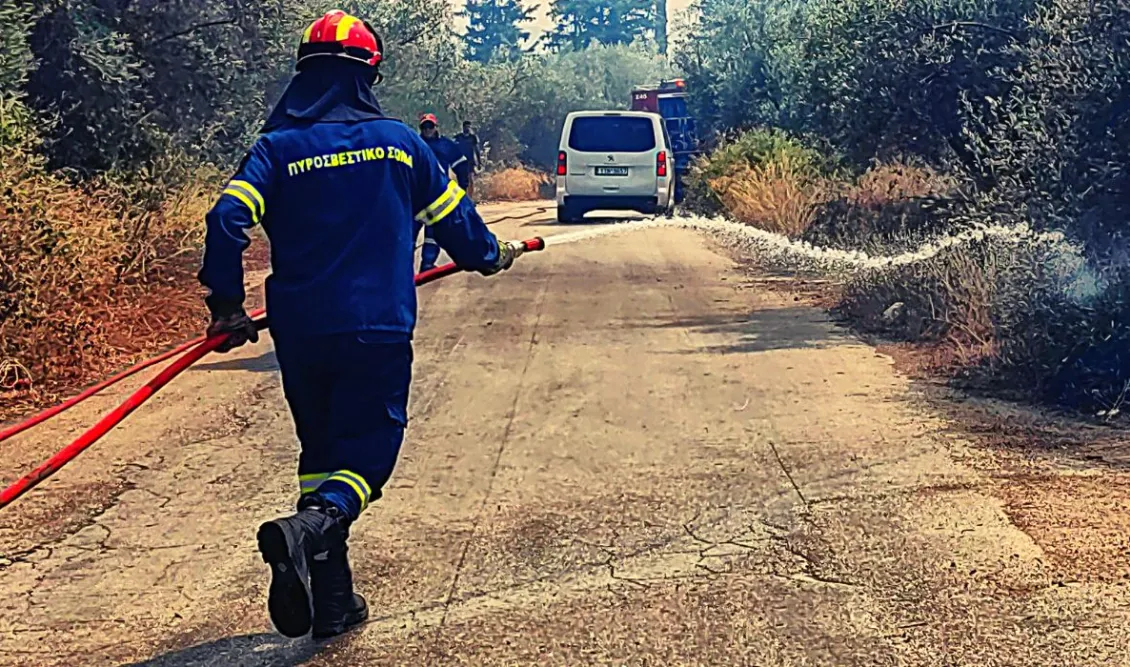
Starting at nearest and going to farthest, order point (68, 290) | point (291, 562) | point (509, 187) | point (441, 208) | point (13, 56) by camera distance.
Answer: point (291, 562)
point (441, 208)
point (68, 290)
point (13, 56)
point (509, 187)

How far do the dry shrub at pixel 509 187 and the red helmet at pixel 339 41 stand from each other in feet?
108

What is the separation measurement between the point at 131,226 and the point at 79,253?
2.86 m

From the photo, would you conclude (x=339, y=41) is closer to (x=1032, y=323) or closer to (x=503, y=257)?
(x=503, y=257)

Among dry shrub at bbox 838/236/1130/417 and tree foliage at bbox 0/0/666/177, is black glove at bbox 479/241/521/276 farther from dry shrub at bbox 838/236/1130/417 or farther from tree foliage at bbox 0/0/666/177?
tree foliage at bbox 0/0/666/177

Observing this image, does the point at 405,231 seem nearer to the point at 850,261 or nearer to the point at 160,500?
the point at 160,500

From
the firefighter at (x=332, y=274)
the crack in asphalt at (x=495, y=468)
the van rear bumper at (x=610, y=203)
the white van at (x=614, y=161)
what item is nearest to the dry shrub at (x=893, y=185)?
the white van at (x=614, y=161)

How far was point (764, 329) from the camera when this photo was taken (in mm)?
11617

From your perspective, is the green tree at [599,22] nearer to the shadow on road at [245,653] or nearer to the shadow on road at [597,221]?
the shadow on road at [597,221]

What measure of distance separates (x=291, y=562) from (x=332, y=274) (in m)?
0.91

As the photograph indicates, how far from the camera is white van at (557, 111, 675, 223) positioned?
24.3m

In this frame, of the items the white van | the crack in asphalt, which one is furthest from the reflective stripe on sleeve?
the white van

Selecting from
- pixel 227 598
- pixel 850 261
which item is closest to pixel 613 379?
pixel 227 598

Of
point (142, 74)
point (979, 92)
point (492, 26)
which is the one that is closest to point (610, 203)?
point (979, 92)

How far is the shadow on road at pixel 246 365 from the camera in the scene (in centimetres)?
1007
